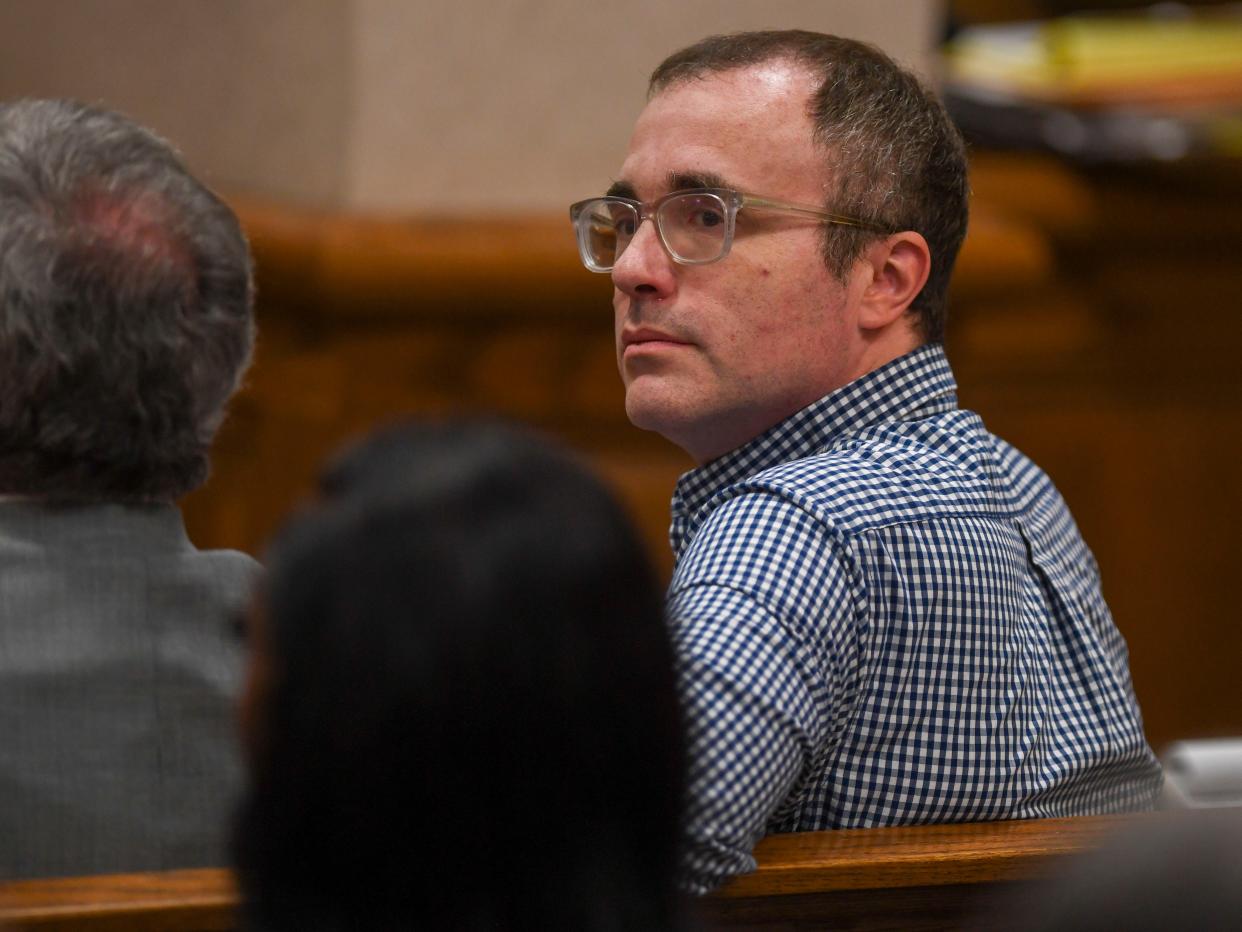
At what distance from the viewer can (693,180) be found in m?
1.56

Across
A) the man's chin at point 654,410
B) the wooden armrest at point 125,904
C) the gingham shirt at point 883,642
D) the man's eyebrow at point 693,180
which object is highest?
the man's eyebrow at point 693,180

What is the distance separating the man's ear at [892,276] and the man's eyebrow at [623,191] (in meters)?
0.22

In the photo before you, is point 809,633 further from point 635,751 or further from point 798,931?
point 635,751

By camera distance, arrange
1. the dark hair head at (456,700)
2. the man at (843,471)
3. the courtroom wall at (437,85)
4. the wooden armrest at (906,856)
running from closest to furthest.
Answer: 1. the dark hair head at (456,700)
2. the wooden armrest at (906,856)
3. the man at (843,471)
4. the courtroom wall at (437,85)

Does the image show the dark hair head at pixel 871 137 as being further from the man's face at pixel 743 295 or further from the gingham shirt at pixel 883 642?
the gingham shirt at pixel 883 642

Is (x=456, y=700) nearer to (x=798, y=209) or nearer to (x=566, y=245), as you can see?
(x=798, y=209)

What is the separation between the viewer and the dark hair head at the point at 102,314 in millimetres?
1234

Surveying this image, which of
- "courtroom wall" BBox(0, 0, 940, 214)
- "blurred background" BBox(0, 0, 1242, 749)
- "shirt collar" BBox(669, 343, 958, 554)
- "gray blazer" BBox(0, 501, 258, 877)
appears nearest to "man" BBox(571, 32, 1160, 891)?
"shirt collar" BBox(669, 343, 958, 554)

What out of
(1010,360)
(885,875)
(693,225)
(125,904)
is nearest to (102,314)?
(125,904)

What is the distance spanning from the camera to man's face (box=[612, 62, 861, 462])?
1.54 m

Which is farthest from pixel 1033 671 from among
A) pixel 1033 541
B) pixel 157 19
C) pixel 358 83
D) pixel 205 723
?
pixel 157 19

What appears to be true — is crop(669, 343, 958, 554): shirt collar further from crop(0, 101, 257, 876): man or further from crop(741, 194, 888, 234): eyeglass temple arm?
crop(0, 101, 257, 876): man

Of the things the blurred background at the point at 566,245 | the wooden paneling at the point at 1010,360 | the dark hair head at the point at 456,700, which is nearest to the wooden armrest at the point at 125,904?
the dark hair head at the point at 456,700

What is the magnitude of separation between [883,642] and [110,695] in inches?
22.4
